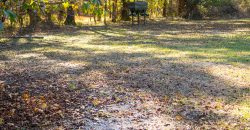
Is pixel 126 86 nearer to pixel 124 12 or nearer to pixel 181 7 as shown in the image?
pixel 124 12

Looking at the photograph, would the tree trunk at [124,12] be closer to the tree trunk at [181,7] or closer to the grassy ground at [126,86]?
the tree trunk at [181,7]

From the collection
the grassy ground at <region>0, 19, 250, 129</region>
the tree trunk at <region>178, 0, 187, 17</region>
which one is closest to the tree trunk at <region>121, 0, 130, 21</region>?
the tree trunk at <region>178, 0, 187, 17</region>

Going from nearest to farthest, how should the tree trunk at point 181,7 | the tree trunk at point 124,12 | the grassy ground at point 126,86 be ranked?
the grassy ground at point 126,86 < the tree trunk at point 124,12 < the tree trunk at point 181,7

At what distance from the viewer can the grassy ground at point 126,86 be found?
16.1ft

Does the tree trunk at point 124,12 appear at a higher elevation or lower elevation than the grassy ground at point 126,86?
higher

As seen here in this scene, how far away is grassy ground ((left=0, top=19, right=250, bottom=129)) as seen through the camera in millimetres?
4914

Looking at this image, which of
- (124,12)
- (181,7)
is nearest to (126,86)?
(124,12)

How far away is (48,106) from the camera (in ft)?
17.4

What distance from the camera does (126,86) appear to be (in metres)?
6.46

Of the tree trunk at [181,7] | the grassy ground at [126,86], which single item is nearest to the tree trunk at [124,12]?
the tree trunk at [181,7]

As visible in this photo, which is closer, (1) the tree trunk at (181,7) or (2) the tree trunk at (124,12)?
(2) the tree trunk at (124,12)

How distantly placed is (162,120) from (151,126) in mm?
262

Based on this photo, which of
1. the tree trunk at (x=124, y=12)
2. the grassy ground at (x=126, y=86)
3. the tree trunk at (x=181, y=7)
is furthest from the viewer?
the tree trunk at (x=181, y=7)

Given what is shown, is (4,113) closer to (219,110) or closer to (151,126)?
(151,126)
